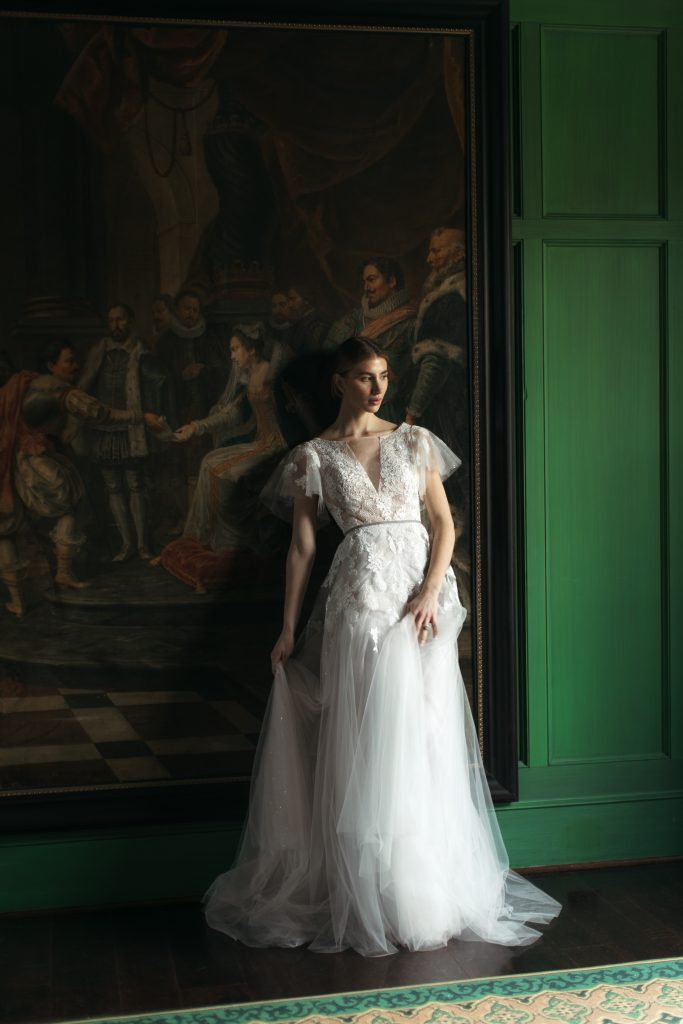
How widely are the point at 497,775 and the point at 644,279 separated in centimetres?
230

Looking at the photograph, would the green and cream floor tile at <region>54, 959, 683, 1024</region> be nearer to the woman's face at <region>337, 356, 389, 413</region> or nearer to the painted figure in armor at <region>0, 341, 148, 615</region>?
the painted figure in armor at <region>0, 341, 148, 615</region>

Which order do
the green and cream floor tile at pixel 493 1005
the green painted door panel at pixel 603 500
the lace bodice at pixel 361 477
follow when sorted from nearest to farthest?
the green and cream floor tile at pixel 493 1005
the lace bodice at pixel 361 477
the green painted door panel at pixel 603 500

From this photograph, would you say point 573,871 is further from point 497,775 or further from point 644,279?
point 644,279

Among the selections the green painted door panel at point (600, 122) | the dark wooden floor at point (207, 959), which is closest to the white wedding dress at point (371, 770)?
the dark wooden floor at point (207, 959)

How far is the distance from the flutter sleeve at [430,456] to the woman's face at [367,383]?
21cm

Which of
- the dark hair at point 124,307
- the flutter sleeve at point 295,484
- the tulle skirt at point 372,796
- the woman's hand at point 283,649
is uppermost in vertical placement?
the dark hair at point 124,307

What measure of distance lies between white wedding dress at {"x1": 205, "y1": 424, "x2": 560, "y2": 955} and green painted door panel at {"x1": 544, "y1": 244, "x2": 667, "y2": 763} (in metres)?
0.64

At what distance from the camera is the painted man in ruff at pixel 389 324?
14.9 feet

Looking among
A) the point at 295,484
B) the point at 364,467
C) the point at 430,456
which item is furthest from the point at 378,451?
the point at 295,484

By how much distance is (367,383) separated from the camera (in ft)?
14.1

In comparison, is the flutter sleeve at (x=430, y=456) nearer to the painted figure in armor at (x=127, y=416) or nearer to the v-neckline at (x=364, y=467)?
the v-neckline at (x=364, y=467)

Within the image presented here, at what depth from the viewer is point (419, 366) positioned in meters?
4.61

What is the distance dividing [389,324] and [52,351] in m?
1.41

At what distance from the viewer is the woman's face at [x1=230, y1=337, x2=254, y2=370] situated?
14.7ft
